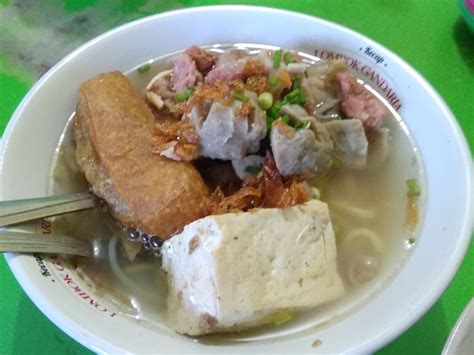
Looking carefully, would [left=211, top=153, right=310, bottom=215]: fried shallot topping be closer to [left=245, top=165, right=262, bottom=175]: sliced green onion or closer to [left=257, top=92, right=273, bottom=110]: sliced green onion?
[left=245, top=165, right=262, bottom=175]: sliced green onion

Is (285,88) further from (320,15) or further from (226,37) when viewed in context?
(320,15)

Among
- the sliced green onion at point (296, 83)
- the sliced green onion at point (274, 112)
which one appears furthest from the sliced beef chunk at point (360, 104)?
the sliced green onion at point (274, 112)

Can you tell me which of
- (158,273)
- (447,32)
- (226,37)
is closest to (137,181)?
(158,273)

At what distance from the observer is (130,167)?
1396 millimetres

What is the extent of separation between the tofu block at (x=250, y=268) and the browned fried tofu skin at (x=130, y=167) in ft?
0.27

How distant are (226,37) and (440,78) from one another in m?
0.73

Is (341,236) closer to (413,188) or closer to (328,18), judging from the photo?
(413,188)

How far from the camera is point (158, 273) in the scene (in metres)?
1.47

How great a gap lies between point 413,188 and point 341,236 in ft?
0.75

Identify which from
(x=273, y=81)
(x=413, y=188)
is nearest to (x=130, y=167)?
(x=273, y=81)

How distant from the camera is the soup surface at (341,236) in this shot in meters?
1.36

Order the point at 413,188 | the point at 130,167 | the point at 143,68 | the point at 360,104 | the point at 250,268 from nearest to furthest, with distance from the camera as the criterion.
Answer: the point at 250,268 < the point at 130,167 < the point at 413,188 < the point at 360,104 < the point at 143,68

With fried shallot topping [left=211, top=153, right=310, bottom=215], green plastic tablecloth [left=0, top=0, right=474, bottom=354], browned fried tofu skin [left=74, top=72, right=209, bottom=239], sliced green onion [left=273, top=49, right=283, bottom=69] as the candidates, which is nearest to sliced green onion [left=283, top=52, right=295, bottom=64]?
sliced green onion [left=273, top=49, right=283, bottom=69]

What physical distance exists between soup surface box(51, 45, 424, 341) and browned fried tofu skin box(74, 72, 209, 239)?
10cm
